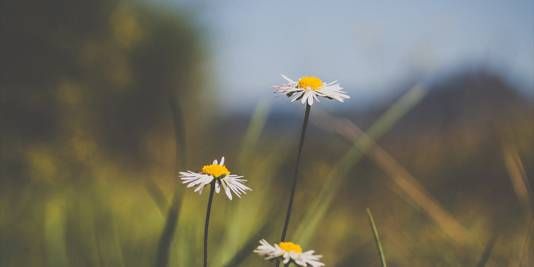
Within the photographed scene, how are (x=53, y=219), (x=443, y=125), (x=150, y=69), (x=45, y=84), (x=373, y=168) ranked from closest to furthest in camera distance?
1. (x=53, y=219)
2. (x=443, y=125)
3. (x=373, y=168)
4. (x=45, y=84)
5. (x=150, y=69)

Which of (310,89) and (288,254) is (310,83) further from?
(288,254)

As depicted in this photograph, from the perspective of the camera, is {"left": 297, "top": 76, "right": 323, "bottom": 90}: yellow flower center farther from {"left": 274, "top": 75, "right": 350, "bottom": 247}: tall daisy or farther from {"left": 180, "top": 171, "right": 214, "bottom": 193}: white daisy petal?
{"left": 180, "top": 171, "right": 214, "bottom": 193}: white daisy petal

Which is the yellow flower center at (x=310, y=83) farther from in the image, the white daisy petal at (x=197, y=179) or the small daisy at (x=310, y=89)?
the white daisy petal at (x=197, y=179)

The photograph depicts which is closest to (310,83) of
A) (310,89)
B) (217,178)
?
(310,89)

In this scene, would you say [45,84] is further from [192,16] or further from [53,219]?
[53,219]

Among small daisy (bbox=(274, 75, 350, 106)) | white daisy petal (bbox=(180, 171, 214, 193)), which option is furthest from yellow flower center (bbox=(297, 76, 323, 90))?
white daisy petal (bbox=(180, 171, 214, 193))

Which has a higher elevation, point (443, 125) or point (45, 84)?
point (45, 84)

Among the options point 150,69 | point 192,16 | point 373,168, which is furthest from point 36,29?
point 373,168

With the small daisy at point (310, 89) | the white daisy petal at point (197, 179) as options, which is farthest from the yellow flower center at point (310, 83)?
the white daisy petal at point (197, 179)
